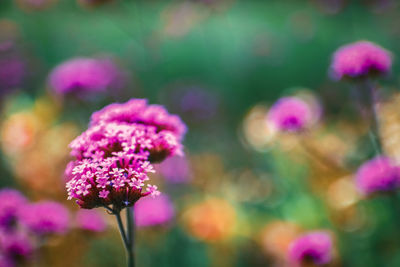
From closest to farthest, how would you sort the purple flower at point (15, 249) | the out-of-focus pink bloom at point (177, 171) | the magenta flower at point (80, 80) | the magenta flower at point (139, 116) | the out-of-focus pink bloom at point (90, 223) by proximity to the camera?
the magenta flower at point (139, 116), the purple flower at point (15, 249), the out-of-focus pink bloom at point (90, 223), the magenta flower at point (80, 80), the out-of-focus pink bloom at point (177, 171)

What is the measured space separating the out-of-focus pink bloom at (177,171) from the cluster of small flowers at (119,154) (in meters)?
1.48

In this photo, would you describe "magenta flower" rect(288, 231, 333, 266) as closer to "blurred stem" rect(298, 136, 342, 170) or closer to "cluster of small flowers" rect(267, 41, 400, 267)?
"cluster of small flowers" rect(267, 41, 400, 267)

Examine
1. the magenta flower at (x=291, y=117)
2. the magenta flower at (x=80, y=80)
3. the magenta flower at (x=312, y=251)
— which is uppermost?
the magenta flower at (x=80, y=80)

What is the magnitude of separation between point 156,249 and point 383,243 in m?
1.18

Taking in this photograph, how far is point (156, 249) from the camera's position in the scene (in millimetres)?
2182

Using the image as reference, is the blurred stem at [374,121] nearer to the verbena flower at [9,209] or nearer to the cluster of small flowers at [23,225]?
the cluster of small flowers at [23,225]

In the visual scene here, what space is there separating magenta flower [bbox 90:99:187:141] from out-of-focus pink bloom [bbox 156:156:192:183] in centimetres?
149

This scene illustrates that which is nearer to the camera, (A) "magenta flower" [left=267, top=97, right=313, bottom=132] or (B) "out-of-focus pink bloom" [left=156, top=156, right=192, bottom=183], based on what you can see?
(A) "magenta flower" [left=267, top=97, right=313, bottom=132]

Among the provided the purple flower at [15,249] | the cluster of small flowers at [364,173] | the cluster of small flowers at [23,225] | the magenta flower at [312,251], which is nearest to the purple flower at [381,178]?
the cluster of small flowers at [364,173]

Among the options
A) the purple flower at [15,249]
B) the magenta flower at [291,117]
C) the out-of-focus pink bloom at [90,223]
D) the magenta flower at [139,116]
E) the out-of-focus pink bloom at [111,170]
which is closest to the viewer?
the out-of-focus pink bloom at [111,170]

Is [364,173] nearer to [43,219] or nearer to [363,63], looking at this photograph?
[363,63]

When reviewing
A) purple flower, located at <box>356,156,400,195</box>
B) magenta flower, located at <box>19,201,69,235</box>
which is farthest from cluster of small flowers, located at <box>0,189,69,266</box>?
purple flower, located at <box>356,156,400,195</box>

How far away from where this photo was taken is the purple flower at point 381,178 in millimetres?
1513

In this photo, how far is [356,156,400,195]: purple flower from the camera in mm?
1513
